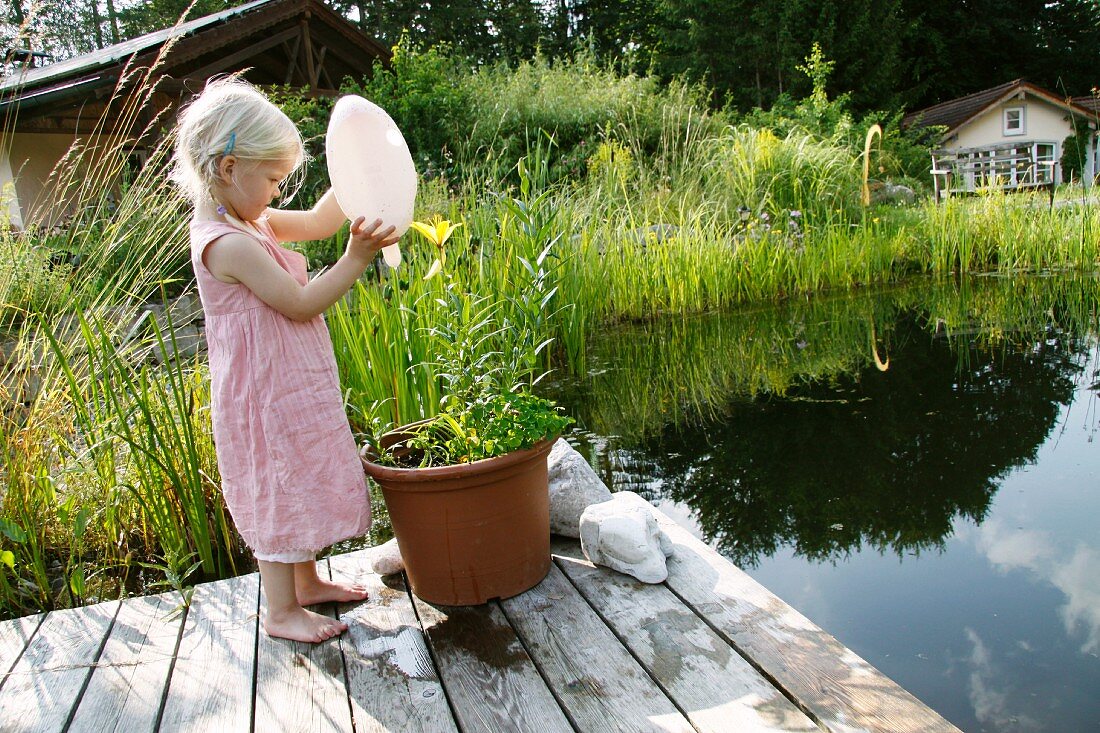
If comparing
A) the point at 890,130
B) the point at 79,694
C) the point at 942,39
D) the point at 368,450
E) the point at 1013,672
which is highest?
the point at 942,39

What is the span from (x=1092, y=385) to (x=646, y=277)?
299 centimetres

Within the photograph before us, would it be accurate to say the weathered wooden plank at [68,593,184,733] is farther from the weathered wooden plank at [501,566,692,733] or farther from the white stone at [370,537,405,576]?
the weathered wooden plank at [501,566,692,733]

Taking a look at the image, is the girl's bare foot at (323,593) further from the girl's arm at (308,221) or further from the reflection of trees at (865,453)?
the reflection of trees at (865,453)

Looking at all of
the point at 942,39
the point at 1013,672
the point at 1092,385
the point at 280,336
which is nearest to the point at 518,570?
the point at 280,336

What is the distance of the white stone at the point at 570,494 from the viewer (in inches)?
88.9

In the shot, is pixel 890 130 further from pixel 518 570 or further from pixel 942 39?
pixel 518 570

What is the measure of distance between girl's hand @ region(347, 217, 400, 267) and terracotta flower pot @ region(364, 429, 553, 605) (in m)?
0.48

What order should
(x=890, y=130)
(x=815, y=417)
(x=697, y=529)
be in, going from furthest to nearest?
(x=890, y=130) → (x=815, y=417) → (x=697, y=529)

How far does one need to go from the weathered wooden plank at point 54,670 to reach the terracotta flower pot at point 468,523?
73 cm

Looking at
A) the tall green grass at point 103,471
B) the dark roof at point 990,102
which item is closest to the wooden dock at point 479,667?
the tall green grass at point 103,471

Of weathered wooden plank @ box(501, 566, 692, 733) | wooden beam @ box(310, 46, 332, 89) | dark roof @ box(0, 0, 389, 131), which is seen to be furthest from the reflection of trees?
wooden beam @ box(310, 46, 332, 89)

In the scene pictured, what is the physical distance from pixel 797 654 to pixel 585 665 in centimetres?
42

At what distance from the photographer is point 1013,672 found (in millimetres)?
1836

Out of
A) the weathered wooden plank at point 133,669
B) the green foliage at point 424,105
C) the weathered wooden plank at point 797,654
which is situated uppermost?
the green foliage at point 424,105
